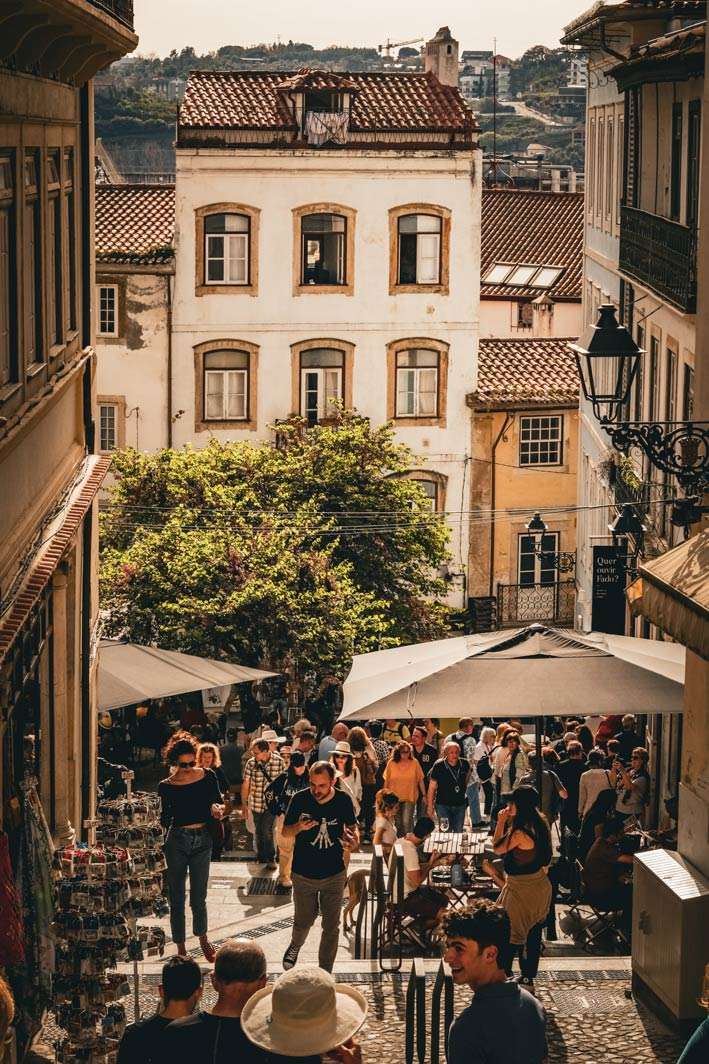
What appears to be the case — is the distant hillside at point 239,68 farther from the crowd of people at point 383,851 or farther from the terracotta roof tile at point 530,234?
the crowd of people at point 383,851

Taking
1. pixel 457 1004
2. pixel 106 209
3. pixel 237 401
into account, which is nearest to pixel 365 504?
pixel 237 401

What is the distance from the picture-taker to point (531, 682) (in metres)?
14.9

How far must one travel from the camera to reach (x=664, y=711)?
14.7 m

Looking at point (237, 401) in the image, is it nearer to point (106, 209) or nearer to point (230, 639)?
point (106, 209)

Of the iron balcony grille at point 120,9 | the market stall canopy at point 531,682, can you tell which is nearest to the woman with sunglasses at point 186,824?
the market stall canopy at point 531,682

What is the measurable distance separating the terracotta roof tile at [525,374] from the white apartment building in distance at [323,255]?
0.78 metres

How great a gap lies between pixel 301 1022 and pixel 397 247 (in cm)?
Answer: 3477

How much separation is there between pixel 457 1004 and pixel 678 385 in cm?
1284

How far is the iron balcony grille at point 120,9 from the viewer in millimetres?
14242

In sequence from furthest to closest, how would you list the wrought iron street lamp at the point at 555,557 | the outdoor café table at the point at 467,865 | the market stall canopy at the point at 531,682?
the wrought iron street lamp at the point at 555,557, the market stall canopy at the point at 531,682, the outdoor café table at the point at 467,865

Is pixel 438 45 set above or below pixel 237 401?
above

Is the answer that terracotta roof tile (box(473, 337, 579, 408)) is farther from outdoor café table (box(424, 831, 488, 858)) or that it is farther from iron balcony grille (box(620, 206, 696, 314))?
outdoor café table (box(424, 831, 488, 858))

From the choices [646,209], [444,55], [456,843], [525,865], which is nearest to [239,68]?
[444,55]

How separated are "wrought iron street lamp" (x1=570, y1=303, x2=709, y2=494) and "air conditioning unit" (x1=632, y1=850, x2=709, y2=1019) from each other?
2.38 metres
